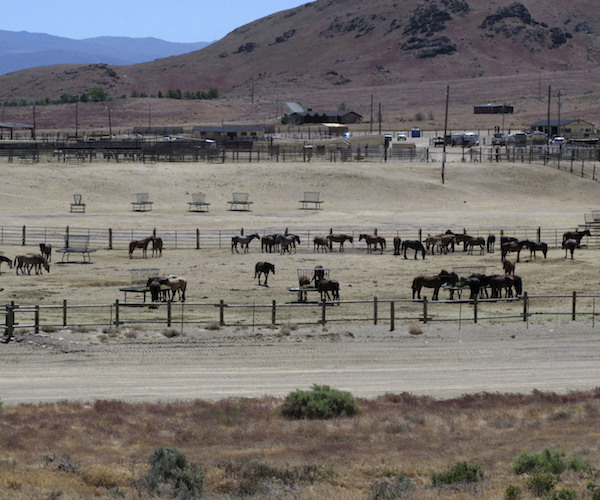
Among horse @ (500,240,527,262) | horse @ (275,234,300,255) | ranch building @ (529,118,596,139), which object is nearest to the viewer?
horse @ (500,240,527,262)

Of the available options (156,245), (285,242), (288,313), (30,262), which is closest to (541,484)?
Answer: (288,313)

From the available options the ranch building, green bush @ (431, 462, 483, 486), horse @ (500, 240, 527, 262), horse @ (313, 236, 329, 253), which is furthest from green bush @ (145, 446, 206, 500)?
the ranch building

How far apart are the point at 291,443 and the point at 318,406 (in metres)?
2.46

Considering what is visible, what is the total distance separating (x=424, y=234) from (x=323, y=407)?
113 feet

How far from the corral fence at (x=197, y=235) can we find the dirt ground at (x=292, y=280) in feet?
4.47

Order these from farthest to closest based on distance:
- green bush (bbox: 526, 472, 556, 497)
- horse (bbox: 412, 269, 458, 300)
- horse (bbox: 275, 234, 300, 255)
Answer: horse (bbox: 275, 234, 300, 255)
horse (bbox: 412, 269, 458, 300)
green bush (bbox: 526, 472, 556, 497)

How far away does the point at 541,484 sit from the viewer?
1316cm

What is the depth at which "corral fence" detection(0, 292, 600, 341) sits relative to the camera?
27.3 meters

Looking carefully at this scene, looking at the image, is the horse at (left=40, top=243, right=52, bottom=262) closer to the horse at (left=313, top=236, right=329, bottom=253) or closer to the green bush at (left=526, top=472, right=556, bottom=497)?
the horse at (left=313, top=236, right=329, bottom=253)

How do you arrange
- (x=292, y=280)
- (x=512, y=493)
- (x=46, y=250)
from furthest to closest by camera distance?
(x=46, y=250) < (x=292, y=280) < (x=512, y=493)

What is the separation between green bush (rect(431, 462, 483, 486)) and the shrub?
0.75 meters

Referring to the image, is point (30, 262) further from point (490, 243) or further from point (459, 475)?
point (459, 475)

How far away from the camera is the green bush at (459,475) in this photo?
540 inches

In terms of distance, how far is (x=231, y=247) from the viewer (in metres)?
46.2
